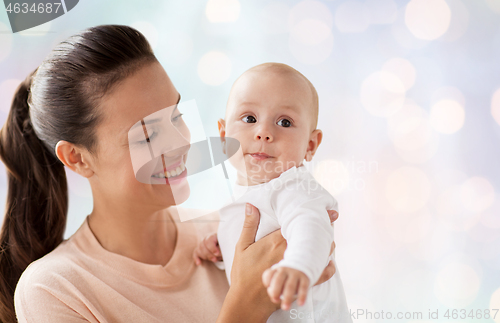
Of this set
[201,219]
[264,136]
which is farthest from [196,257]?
[264,136]

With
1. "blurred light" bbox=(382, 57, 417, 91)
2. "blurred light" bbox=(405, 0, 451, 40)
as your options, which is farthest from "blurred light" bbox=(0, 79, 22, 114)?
"blurred light" bbox=(405, 0, 451, 40)

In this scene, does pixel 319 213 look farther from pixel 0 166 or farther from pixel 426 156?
pixel 0 166

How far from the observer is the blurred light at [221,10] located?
185 cm

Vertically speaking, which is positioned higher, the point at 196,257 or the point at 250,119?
the point at 250,119

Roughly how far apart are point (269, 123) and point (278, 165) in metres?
0.13

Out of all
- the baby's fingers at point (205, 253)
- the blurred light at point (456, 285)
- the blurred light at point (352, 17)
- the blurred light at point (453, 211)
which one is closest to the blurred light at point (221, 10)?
the blurred light at point (352, 17)

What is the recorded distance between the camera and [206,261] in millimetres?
1378

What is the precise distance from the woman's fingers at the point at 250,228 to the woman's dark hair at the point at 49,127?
531 millimetres

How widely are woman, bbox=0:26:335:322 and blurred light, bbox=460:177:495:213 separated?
1.25 m

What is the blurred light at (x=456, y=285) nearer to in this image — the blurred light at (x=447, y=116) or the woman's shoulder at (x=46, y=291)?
the blurred light at (x=447, y=116)

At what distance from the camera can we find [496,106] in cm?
183

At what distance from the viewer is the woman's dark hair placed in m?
1.17

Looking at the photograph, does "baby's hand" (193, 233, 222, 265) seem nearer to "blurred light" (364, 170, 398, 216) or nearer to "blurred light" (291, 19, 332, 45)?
"blurred light" (364, 170, 398, 216)

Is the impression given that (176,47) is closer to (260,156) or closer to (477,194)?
(260,156)
